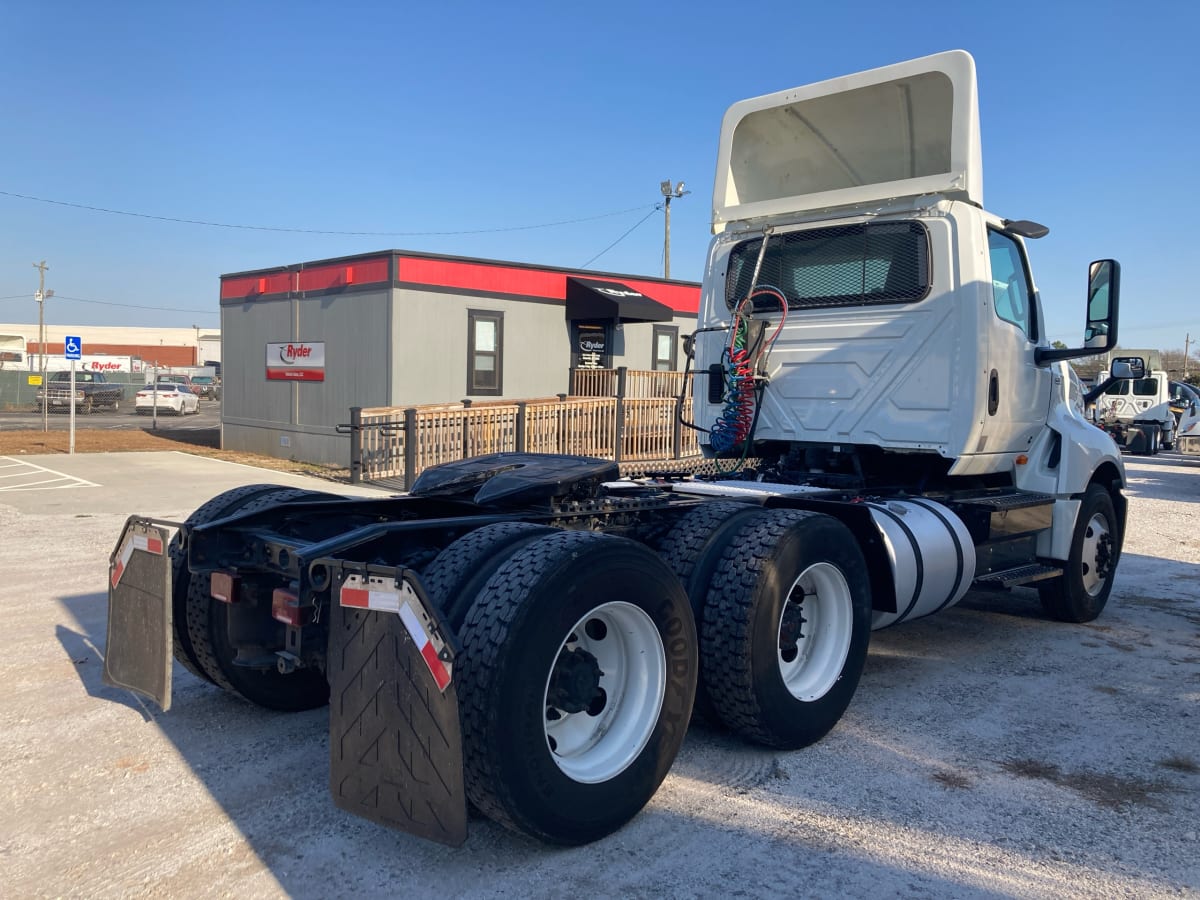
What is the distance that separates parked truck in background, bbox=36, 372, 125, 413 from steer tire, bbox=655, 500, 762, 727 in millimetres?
39823

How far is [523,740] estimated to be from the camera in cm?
289

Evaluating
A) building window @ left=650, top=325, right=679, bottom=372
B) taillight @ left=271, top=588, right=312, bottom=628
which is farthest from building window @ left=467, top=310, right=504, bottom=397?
taillight @ left=271, top=588, right=312, bottom=628

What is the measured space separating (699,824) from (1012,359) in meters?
4.04

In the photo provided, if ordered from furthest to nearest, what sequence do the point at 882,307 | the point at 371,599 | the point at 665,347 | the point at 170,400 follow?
the point at 170,400 → the point at 665,347 → the point at 882,307 → the point at 371,599

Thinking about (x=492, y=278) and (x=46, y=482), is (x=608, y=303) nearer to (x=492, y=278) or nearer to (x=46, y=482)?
(x=492, y=278)

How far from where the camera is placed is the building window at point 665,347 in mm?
21094

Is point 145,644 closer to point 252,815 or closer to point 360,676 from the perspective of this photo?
point 252,815

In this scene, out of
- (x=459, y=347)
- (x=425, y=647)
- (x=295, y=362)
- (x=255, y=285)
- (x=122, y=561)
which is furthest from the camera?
(x=255, y=285)

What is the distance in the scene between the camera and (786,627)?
4277 mm

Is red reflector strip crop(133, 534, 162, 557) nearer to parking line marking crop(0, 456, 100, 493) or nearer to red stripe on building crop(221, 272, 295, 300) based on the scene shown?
Result: parking line marking crop(0, 456, 100, 493)

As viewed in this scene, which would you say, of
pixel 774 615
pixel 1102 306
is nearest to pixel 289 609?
pixel 774 615

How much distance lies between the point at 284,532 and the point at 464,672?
161 centimetres

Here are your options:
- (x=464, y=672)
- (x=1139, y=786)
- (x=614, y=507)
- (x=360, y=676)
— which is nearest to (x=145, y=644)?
(x=360, y=676)

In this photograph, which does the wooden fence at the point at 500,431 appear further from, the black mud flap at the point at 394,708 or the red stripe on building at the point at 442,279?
the black mud flap at the point at 394,708
